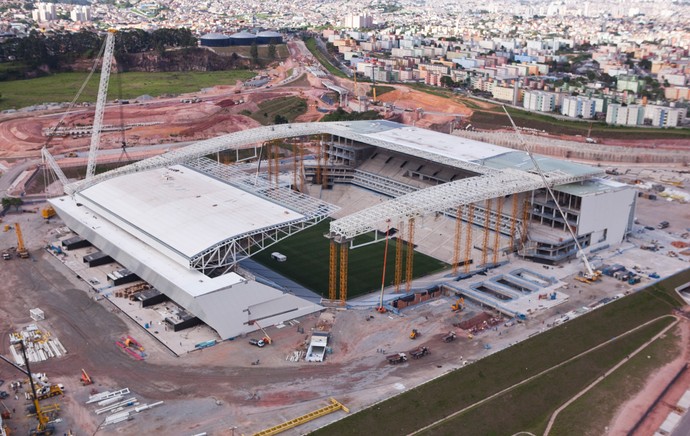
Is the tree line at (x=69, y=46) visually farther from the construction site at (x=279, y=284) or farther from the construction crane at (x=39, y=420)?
the construction crane at (x=39, y=420)

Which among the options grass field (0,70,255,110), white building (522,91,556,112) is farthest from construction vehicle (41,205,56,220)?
white building (522,91,556,112)

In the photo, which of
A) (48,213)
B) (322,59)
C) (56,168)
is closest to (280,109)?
(56,168)

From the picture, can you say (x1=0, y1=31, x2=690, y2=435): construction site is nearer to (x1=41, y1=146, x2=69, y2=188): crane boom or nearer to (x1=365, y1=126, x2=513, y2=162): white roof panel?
(x1=365, y1=126, x2=513, y2=162): white roof panel

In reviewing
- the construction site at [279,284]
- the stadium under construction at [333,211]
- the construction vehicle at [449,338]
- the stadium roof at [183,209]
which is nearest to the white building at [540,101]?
the construction site at [279,284]

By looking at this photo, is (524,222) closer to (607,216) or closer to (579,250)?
(579,250)

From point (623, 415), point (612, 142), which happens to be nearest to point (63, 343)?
point (623, 415)

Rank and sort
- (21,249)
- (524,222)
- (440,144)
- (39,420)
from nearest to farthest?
(39,420)
(524,222)
(21,249)
(440,144)
